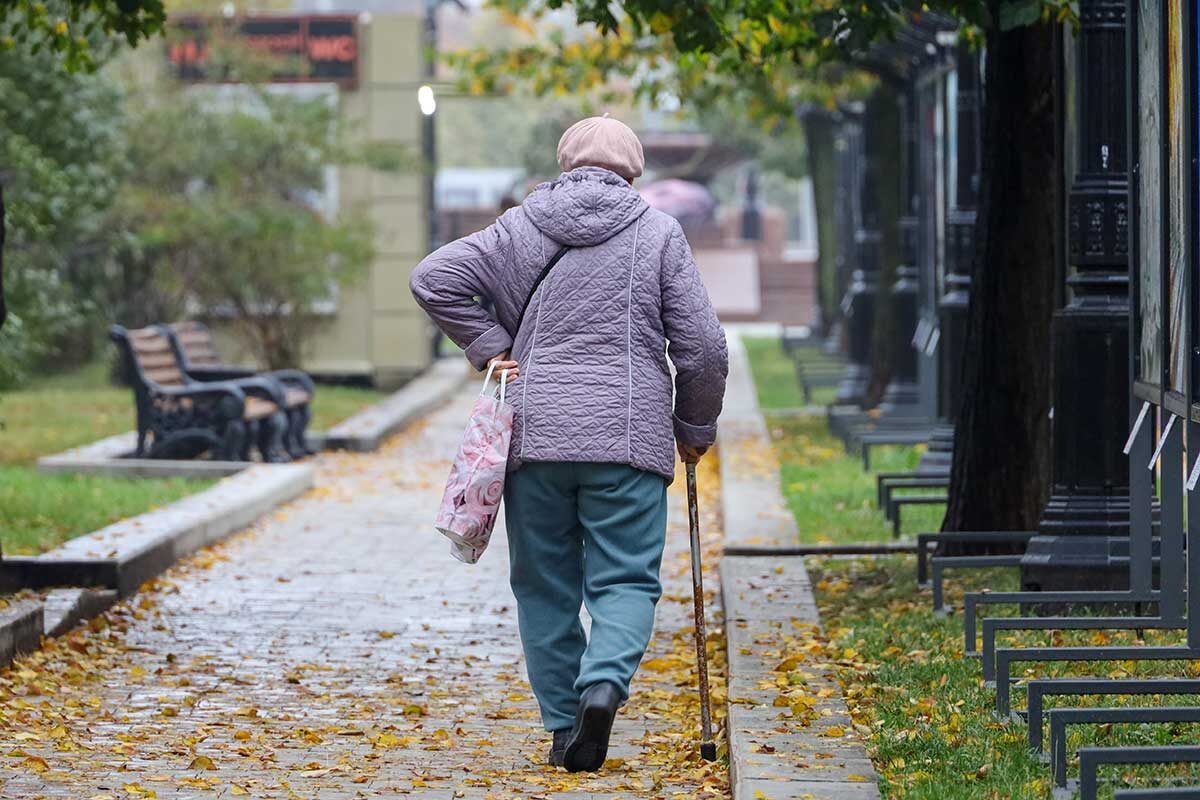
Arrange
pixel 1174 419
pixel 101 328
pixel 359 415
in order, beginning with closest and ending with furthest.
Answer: pixel 1174 419 → pixel 359 415 → pixel 101 328

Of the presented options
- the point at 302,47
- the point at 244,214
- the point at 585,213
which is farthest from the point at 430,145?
the point at 585,213

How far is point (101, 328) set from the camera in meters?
23.7

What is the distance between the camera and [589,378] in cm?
599

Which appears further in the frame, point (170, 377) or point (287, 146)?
point (287, 146)

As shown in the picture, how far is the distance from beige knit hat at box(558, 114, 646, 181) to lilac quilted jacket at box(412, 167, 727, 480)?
0.04 metres

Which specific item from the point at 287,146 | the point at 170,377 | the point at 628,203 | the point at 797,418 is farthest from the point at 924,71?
the point at 628,203

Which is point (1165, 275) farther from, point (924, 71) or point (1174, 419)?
point (924, 71)

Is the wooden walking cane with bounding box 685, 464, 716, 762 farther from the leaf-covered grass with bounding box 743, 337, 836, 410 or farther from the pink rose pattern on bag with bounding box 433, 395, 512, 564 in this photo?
the leaf-covered grass with bounding box 743, 337, 836, 410

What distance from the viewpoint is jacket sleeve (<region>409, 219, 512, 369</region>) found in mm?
6074

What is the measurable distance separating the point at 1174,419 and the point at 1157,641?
1246 mm

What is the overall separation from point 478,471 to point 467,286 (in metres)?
0.52

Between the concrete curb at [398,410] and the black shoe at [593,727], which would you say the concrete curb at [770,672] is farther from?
the concrete curb at [398,410]

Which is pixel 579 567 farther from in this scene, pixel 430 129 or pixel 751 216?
pixel 751 216

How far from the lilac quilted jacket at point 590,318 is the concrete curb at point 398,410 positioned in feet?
37.1
